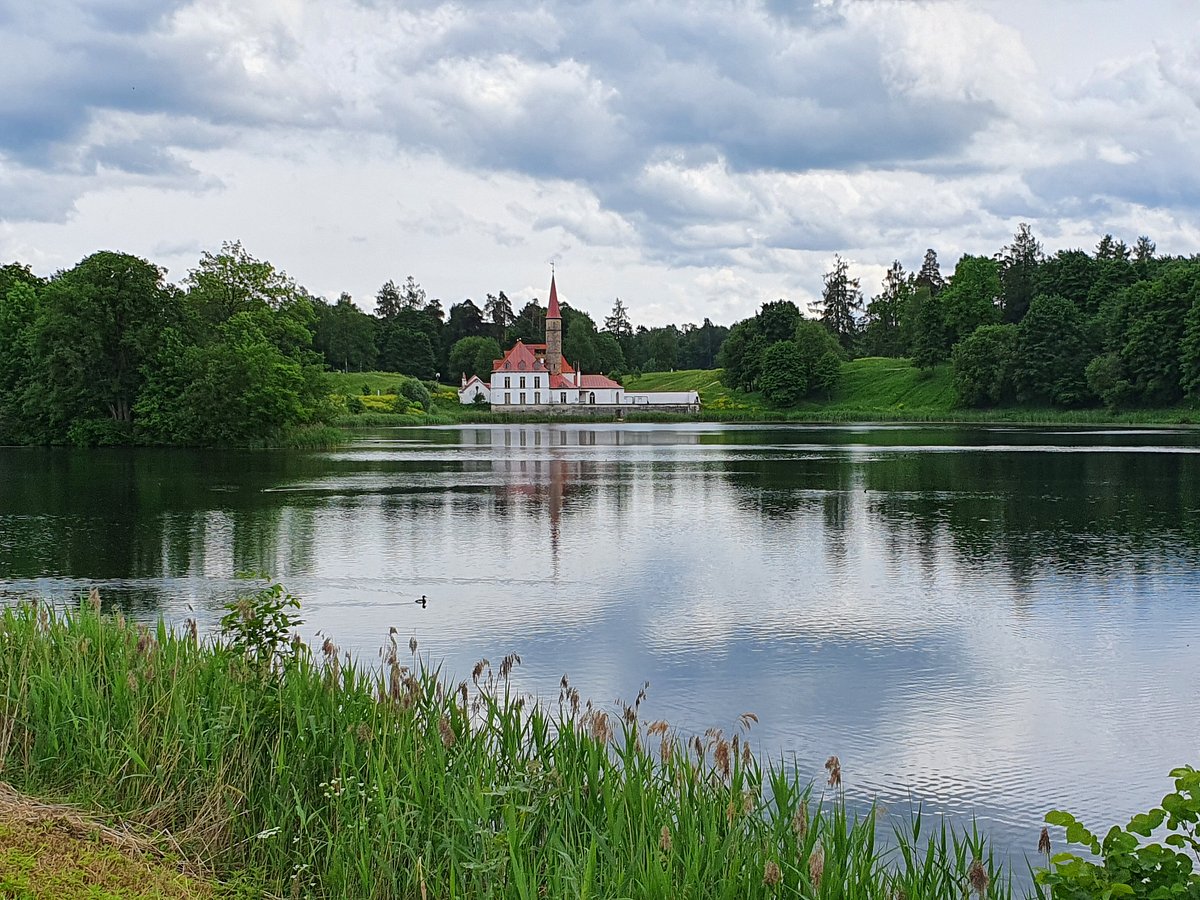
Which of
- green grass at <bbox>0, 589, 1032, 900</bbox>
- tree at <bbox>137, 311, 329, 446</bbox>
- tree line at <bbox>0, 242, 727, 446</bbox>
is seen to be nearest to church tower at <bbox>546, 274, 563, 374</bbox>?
tree line at <bbox>0, 242, 727, 446</bbox>

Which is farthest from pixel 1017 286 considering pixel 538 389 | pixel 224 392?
pixel 224 392

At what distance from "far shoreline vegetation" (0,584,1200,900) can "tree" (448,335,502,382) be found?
13933 centimetres

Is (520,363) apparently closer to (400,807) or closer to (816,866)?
(400,807)

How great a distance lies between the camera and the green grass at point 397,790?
4.89m

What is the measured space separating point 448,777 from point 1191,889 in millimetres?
3511

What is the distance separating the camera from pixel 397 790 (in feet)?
18.7

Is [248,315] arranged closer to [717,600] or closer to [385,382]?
[717,600]

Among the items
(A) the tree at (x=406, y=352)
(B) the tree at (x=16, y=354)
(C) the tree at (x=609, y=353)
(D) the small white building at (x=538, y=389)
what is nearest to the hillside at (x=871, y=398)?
(D) the small white building at (x=538, y=389)

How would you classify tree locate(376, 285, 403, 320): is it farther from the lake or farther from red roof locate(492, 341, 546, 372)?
the lake

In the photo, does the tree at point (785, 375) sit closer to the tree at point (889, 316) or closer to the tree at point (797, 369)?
the tree at point (797, 369)

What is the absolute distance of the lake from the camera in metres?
9.03

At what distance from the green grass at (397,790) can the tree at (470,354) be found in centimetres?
13912

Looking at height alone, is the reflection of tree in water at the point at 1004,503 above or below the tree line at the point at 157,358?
below

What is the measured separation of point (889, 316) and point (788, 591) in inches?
5330
